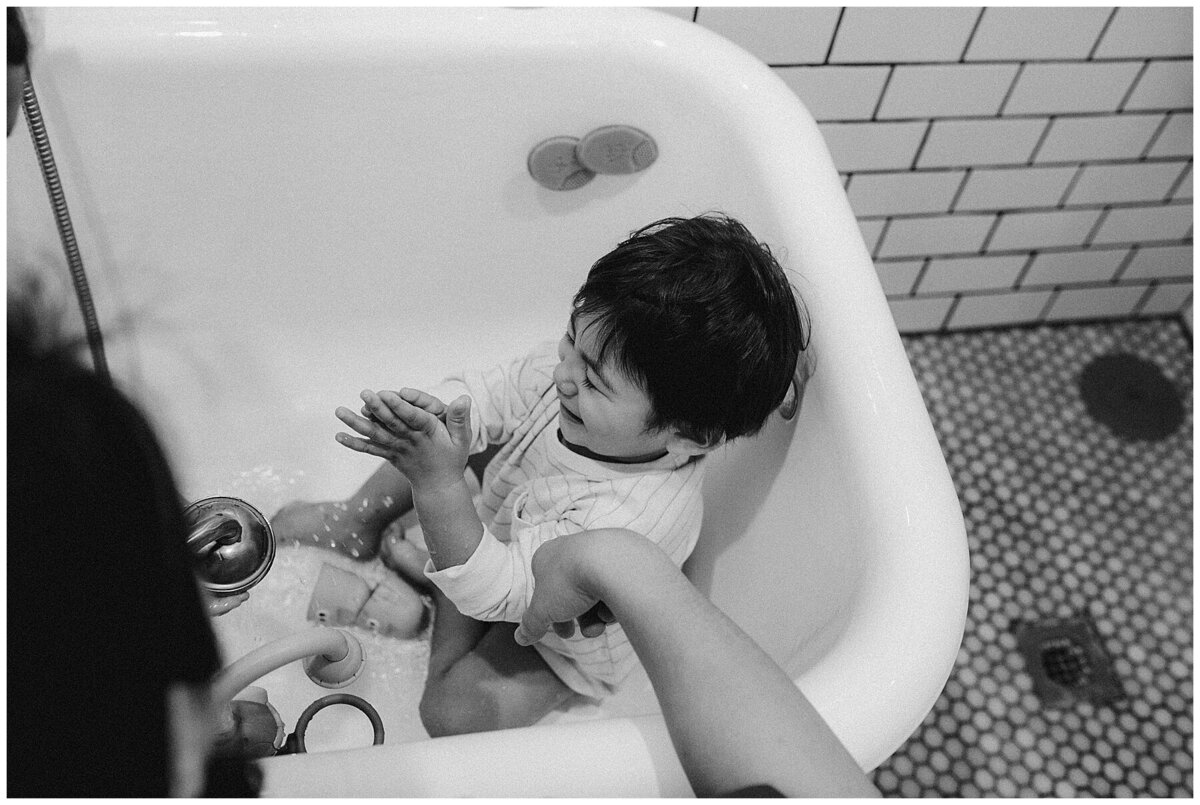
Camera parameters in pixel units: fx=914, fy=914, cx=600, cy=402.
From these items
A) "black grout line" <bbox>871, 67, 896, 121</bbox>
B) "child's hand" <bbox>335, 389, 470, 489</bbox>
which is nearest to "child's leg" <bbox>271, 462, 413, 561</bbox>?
"child's hand" <bbox>335, 389, 470, 489</bbox>

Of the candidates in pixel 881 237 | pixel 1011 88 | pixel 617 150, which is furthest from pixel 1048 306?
pixel 617 150

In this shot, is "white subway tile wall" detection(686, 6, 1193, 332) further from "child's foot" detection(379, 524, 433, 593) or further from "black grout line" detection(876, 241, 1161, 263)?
"child's foot" detection(379, 524, 433, 593)

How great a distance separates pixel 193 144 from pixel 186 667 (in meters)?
0.70

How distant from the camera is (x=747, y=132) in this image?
915 millimetres

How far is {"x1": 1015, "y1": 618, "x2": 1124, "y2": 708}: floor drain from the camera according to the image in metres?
1.17

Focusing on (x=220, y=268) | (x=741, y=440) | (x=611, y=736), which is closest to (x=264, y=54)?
(x=220, y=268)

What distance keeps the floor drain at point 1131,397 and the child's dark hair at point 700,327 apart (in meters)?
0.93

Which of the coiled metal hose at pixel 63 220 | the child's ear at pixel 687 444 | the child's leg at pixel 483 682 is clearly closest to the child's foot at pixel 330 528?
the child's leg at pixel 483 682

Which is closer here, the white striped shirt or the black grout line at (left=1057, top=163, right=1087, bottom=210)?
the white striped shirt

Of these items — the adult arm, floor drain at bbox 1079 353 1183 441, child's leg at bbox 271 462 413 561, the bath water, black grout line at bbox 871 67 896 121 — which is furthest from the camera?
floor drain at bbox 1079 353 1183 441

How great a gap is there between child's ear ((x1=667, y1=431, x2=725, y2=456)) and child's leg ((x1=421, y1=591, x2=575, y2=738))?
253 millimetres

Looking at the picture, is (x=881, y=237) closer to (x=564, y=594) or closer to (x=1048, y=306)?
(x=1048, y=306)

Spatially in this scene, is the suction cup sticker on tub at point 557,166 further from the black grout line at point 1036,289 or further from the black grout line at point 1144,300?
the black grout line at point 1144,300

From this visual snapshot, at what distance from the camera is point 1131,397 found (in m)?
1.44
